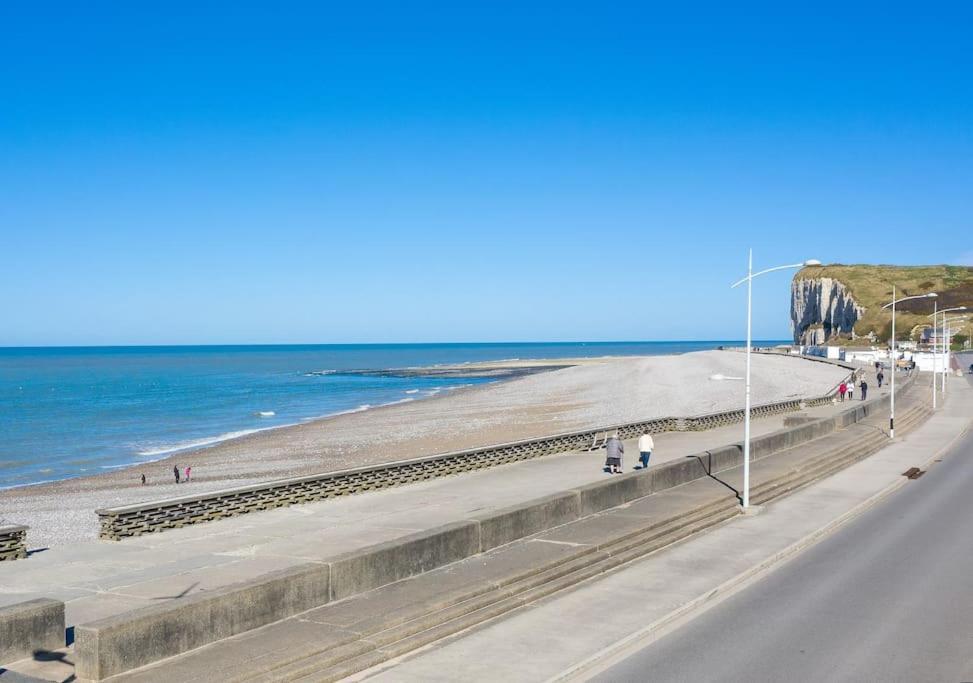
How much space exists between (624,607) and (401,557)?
333cm

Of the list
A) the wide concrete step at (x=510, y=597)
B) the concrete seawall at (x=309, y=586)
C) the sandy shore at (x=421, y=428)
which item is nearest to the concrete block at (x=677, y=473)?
the concrete seawall at (x=309, y=586)

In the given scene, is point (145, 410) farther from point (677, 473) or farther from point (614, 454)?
point (677, 473)

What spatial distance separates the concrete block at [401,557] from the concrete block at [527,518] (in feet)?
1.25

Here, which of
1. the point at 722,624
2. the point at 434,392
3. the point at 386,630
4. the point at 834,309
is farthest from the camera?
the point at 834,309

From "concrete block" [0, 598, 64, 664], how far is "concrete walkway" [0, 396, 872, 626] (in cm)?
144

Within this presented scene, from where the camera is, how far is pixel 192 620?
990cm

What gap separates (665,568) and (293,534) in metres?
6.97

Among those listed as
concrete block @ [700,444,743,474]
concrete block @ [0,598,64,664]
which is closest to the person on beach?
concrete block @ [700,444,743,474]

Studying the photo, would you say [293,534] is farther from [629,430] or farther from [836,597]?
[629,430]

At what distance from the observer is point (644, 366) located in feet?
373

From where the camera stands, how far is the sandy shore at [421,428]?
33500 mm

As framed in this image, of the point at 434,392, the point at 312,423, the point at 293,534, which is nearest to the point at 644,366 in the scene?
the point at 434,392

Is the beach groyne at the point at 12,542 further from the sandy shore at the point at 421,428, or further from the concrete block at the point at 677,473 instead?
the concrete block at the point at 677,473

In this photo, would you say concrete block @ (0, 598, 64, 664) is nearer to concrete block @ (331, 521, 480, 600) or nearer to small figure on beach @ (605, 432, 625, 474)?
concrete block @ (331, 521, 480, 600)
